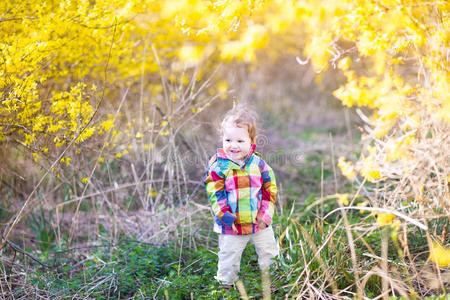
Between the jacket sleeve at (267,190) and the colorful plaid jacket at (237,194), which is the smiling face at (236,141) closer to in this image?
the colorful plaid jacket at (237,194)

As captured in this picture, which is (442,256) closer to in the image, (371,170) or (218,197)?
(371,170)

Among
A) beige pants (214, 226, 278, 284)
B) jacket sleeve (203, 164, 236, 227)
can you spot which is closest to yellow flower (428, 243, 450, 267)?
beige pants (214, 226, 278, 284)

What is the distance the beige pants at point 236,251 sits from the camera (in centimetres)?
291

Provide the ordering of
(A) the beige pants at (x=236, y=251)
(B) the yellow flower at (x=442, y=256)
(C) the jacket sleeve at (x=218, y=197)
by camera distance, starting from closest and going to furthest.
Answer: (B) the yellow flower at (x=442, y=256), (C) the jacket sleeve at (x=218, y=197), (A) the beige pants at (x=236, y=251)

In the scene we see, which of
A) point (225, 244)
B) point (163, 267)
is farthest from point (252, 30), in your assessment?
point (163, 267)

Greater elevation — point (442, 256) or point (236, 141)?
point (236, 141)

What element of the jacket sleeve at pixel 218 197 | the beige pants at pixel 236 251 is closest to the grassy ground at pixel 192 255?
the beige pants at pixel 236 251

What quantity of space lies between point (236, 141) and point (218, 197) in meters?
0.37

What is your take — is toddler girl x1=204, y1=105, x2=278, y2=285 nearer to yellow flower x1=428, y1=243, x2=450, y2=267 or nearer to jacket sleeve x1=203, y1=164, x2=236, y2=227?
jacket sleeve x1=203, y1=164, x2=236, y2=227

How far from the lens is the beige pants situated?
9.53 feet

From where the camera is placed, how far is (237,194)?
9.37 ft

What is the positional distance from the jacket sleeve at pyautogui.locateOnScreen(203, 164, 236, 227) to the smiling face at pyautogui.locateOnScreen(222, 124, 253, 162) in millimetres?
146

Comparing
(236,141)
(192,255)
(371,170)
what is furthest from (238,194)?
(192,255)

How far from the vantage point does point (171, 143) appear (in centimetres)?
411
